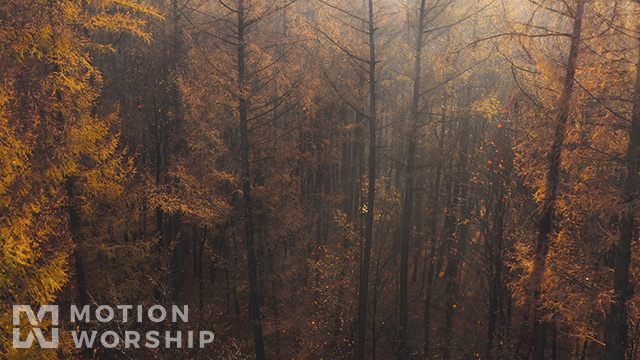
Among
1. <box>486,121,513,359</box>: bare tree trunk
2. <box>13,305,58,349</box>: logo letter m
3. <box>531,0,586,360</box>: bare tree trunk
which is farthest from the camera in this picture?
<box>486,121,513,359</box>: bare tree trunk

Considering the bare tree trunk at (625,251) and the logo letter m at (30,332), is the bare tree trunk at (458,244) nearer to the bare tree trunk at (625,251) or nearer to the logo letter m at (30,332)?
the bare tree trunk at (625,251)

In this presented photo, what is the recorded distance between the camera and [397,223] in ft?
63.8

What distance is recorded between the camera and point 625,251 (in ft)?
19.6

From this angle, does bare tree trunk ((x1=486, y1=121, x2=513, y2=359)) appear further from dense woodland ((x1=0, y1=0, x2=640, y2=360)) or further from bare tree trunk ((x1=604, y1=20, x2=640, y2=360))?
bare tree trunk ((x1=604, y1=20, x2=640, y2=360))

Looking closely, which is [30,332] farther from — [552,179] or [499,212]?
[499,212]

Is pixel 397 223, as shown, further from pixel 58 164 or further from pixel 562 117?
pixel 58 164

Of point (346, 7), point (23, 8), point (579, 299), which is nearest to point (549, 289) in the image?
point (579, 299)

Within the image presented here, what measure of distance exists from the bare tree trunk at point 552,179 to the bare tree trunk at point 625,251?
979mm

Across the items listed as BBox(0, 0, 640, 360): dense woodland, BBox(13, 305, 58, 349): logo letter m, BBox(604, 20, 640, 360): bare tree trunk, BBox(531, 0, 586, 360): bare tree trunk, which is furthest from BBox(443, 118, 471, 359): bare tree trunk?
BBox(13, 305, 58, 349): logo letter m

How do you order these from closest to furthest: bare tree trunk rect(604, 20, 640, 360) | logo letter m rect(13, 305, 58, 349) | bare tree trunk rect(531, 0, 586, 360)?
1. bare tree trunk rect(604, 20, 640, 360)
2. bare tree trunk rect(531, 0, 586, 360)
3. logo letter m rect(13, 305, 58, 349)

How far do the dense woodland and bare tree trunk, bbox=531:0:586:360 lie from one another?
4cm

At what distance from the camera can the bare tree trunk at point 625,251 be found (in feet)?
18.9

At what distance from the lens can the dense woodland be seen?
21.5 ft

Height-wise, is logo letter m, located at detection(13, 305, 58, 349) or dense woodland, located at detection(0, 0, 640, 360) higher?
dense woodland, located at detection(0, 0, 640, 360)
